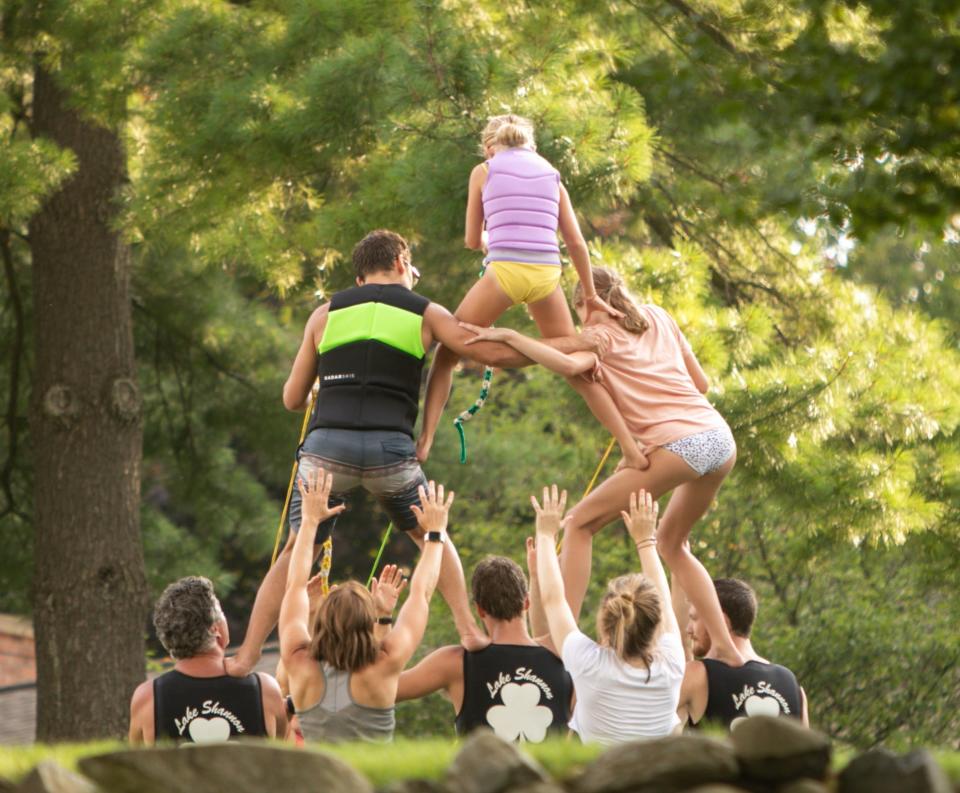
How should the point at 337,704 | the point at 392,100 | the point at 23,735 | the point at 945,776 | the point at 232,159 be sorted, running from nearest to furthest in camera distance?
the point at 945,776 → the point at 337,704 → the point at 392,100 → the point at 232,159 → the point at 23,735

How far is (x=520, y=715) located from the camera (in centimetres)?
514

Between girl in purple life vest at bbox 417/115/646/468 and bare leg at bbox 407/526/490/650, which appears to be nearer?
bare leg at bbox 407/526/490/650

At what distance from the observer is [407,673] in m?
5.18

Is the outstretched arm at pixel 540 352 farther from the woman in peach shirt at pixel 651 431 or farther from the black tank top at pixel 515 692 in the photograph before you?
the black tank top at pixel 515 692

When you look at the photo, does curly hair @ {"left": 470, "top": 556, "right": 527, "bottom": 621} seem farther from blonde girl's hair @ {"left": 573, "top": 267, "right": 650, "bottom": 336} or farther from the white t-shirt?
blonde girl's hair @ {"left": 573, "top": 267, "right": 650, "bottom": 336}

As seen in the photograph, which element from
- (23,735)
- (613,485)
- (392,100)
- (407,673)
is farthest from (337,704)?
(23,735)

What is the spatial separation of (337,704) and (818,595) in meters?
6.45

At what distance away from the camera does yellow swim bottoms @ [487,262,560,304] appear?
19.1ft

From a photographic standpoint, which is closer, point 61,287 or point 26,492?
point 61,287

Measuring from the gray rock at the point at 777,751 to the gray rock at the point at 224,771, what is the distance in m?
0.82

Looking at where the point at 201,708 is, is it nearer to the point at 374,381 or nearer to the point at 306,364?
the point at 374,381

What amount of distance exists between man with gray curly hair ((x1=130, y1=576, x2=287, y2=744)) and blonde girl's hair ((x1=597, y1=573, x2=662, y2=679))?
1174 millimetres

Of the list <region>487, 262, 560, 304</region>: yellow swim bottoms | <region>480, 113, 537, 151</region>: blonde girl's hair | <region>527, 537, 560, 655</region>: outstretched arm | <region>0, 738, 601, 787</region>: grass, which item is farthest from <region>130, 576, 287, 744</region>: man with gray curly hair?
<region>480, 113, 537, 151</region>: blonde girl's hair

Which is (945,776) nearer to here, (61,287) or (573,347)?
(573,347)
